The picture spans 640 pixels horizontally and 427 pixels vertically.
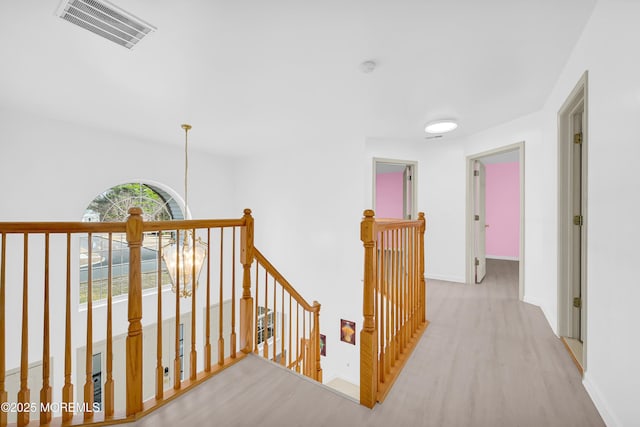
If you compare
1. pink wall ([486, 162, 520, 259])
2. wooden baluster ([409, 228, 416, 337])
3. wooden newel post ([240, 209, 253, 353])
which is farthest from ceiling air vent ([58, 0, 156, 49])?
pink wall ([486, 162, 520, 259])

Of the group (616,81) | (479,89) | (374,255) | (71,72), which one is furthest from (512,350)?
(71,72)

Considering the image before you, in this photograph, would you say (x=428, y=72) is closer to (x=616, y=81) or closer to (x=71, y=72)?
(x=616, y=81)

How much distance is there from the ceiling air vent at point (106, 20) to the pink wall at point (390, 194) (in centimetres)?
660

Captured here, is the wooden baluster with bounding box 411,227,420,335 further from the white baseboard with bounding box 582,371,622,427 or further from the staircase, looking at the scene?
the white baseboard with bounding box 582,371,622,427

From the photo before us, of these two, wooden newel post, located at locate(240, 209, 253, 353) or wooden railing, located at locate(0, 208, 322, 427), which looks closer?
wooden railing, located at locate(0, 208, 322, 427)

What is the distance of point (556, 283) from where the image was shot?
2.48 metres

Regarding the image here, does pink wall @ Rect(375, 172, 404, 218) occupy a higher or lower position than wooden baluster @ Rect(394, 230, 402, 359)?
higher

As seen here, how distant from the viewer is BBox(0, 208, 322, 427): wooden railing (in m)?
1.28

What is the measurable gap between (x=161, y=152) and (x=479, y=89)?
15.6 ft

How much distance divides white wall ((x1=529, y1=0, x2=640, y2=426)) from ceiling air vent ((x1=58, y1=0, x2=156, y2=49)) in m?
2.63

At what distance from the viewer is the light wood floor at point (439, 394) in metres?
1.45

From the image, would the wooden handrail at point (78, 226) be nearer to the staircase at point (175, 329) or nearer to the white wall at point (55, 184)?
the staircase at point (175, 329)

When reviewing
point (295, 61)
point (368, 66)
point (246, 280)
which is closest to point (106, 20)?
point (295, 61)

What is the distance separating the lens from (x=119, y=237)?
4539 millimetres
